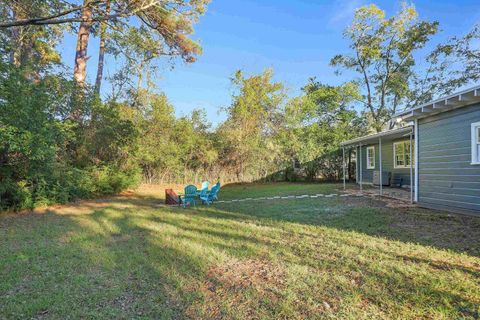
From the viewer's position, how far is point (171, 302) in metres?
2.90

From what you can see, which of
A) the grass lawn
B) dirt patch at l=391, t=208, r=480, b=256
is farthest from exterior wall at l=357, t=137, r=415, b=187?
the grass lawn

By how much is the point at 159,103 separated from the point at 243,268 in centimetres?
1257

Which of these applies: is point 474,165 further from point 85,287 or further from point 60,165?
point 60,165

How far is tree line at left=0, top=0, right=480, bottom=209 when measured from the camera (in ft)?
25.8

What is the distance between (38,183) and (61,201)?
1.06 meters

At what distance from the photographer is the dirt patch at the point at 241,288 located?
2750 mm

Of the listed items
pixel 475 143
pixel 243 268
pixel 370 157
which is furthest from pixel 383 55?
pixel 243 268

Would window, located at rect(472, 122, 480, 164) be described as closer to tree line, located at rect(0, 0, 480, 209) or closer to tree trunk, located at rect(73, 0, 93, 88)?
tree line, located at rect(0, 0, 480, 209)

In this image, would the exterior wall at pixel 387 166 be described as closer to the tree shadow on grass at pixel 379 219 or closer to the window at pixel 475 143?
the tree shadow on grass at pixel 379 219

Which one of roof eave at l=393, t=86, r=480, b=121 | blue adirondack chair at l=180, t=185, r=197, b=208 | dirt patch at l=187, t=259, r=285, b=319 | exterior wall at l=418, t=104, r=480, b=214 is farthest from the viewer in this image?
blue adirondack chair at l=180, t=185, r=197, b=208

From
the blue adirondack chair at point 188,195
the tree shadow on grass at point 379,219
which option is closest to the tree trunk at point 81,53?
the blue adirondack chair at point 188,195

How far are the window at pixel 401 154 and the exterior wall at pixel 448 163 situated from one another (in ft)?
17.1

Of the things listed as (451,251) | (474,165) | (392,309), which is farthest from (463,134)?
(392,309)

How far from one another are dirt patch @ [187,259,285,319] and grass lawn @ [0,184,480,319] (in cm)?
1
